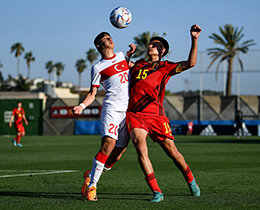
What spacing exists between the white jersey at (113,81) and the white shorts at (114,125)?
83 millimetres

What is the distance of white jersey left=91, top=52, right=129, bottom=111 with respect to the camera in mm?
6086

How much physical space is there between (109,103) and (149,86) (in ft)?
1.93

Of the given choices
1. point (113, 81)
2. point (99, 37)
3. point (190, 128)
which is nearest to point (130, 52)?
point (99, 37)

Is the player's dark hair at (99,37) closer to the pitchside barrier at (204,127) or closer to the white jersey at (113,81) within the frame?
the white jersey at (113,81)

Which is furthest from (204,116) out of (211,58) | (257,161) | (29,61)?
(29,61)

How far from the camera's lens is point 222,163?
11.6 m

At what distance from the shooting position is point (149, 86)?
6102 millimetres

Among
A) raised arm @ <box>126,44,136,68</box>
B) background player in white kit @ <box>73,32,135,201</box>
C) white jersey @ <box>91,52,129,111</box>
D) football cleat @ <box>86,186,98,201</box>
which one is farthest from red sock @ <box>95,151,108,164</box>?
raised arm @ <box>126,44,136,68</box>

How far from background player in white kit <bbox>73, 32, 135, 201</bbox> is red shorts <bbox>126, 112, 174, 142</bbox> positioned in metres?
0.17

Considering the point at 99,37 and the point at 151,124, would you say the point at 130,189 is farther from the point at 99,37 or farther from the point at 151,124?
the point at 99,37

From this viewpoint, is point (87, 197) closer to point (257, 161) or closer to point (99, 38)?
point (99, 38)

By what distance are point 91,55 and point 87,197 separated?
103210 mm

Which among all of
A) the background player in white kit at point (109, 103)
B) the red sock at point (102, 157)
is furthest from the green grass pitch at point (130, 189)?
the red sock at point (102, 157)

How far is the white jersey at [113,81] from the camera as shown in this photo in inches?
240
